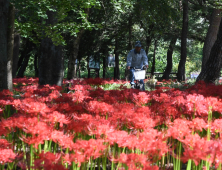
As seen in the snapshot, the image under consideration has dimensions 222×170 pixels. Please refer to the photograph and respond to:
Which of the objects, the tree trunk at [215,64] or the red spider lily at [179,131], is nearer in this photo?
the red spider lily at [179,131]

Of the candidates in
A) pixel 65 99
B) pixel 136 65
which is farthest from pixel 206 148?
pixel 136 65

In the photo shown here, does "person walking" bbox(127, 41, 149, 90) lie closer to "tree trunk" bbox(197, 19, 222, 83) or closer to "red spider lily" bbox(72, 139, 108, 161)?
"tree trunk" bbox(197, 19, 222, 83)

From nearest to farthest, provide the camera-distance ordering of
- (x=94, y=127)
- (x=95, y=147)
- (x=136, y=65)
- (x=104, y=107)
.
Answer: (x=95, y=147)
(x=94, y=127)
(x=104, y=107)
(x=136, y=65)

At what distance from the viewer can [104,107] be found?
3059 mm

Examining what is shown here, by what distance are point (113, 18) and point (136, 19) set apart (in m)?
2.78

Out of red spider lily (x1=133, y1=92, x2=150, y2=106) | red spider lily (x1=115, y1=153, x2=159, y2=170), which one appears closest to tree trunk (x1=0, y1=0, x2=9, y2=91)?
red spider lily (x1=133, y1=92, x2=150, y2=106)

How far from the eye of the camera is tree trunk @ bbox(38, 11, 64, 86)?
1064 centimetres

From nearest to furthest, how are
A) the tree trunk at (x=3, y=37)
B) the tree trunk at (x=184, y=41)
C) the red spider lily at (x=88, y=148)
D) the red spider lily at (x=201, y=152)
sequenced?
the red spider lily at (x=201, y=152) < the red spider lily at (x=88, y=148) < the tree trunk at (x=3, y=37) < the tree trunk at (x=184, y=41)

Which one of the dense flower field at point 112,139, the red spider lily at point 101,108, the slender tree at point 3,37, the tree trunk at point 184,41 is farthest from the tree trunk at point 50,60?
the tree trunk at point 184,41

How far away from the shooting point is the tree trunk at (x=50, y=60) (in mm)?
10641

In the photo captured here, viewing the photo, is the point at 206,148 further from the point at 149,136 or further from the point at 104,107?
the point at 104,107

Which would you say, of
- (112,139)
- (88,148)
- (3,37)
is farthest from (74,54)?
(88,148)

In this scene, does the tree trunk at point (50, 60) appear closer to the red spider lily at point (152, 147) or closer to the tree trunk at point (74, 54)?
the tree trunk at point (74, 54)

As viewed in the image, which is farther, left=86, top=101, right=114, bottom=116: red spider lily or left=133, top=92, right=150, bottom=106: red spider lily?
left=133, top=92, right=150, bottom=106: red spider lily
